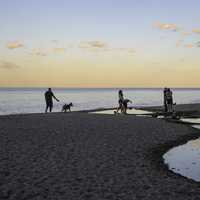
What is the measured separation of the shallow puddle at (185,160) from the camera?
1270cm

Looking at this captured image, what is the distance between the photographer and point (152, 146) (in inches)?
690

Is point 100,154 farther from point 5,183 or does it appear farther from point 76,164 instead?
point 5,183

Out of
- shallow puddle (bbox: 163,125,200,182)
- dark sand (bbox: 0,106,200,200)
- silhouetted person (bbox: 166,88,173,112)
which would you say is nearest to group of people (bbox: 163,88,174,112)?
silhouetted person (bbox: 166,88,173,112)

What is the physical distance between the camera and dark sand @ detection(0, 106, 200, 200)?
32.0ft

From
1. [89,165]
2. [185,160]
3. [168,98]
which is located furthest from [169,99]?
[89,165]

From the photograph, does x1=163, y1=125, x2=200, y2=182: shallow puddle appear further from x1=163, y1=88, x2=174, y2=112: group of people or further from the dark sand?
x1=163, y1=88, x2=174, y2=112: group of people

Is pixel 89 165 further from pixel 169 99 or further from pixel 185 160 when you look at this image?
pixel 169 99

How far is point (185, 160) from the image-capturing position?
14.8 meters

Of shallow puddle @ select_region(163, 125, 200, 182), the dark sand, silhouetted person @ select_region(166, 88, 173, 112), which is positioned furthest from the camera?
silhouetted person @ select_region(166, 88, 173, 112)

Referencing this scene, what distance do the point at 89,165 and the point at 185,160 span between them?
435 centimetres

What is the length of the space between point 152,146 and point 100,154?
11.8 ft

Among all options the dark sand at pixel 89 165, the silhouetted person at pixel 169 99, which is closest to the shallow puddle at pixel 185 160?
the dark sand at pixel 89 165

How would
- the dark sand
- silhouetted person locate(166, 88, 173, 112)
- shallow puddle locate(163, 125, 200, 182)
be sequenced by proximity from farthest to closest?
silhouetted person locate(166, 88, 173, 112), shallow puddle locate(163, 125, 200, 182), the dark sand

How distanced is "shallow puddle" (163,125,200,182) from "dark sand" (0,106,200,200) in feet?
1.48
